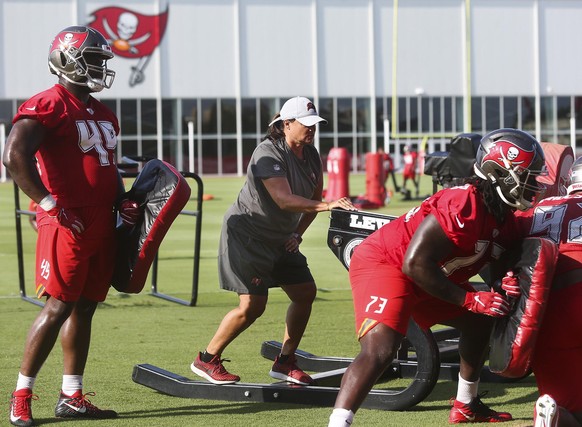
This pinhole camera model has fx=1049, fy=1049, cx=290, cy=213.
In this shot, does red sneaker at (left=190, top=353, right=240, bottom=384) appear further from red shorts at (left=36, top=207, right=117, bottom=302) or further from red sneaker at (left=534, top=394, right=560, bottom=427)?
red sneaker at (left=534, top=394, right=560, bottom=427)

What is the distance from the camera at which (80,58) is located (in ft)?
19.2

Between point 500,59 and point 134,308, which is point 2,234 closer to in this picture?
point 134,308

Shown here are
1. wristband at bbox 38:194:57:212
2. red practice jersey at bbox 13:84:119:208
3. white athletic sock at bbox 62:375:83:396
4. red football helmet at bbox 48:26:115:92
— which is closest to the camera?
wristband at bbox 38:194:57:212

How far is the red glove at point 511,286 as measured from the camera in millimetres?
4809

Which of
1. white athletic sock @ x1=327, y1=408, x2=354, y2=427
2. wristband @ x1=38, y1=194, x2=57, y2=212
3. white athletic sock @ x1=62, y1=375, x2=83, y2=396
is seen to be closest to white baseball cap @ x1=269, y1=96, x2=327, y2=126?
wristband @ x1=38, y1=194, x2=57, y2=212

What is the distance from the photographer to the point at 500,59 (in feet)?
161

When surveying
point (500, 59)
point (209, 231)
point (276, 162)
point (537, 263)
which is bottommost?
point (209, 231)

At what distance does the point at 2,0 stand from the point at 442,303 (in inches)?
1675

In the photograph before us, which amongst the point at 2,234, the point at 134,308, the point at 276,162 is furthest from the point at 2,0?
the point at 276,162

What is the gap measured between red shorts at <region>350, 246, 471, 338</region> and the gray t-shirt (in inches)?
61.0

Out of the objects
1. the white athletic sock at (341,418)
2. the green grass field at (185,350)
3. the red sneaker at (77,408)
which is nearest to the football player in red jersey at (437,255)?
the white athletic sock at (341,418)

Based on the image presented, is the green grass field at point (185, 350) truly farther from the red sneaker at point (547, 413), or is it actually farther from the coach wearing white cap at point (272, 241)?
the red sneaker at point (547, 413)

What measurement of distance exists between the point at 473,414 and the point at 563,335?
3.65ft

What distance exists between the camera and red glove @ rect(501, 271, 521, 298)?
4.81m
